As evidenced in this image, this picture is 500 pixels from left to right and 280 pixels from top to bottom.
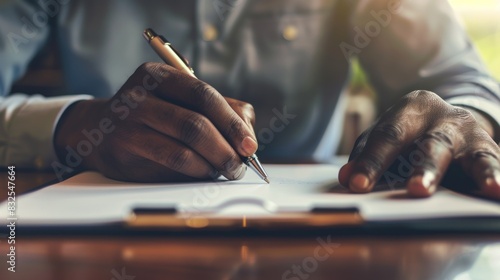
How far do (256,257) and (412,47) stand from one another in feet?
2.33

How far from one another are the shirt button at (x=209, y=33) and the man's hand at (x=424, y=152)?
47 centimetres

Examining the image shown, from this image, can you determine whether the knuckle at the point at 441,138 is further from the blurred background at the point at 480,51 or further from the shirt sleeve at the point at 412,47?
the blurred background at the point at 480,51

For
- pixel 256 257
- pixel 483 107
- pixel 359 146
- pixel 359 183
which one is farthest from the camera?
pixel 483 107

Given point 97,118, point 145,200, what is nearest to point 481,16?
point 97,118

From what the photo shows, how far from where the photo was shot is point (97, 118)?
567mm

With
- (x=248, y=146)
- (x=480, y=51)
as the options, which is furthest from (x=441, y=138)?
(x=480, y=51)

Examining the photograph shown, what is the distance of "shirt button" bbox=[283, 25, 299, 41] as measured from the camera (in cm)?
93

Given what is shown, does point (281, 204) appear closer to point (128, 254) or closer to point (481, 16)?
point (128, 254)

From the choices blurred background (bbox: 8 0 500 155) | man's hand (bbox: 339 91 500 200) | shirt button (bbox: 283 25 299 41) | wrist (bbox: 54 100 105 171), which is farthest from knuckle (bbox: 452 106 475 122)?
blurred background (bbox: 8 0 500 155)

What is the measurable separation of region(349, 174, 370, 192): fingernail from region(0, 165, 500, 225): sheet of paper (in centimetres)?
1

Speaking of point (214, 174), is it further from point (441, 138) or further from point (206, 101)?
point (441, 138)

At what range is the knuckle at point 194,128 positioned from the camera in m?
0.45

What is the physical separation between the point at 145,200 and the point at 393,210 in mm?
173

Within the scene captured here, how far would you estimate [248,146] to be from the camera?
0.45 meters
